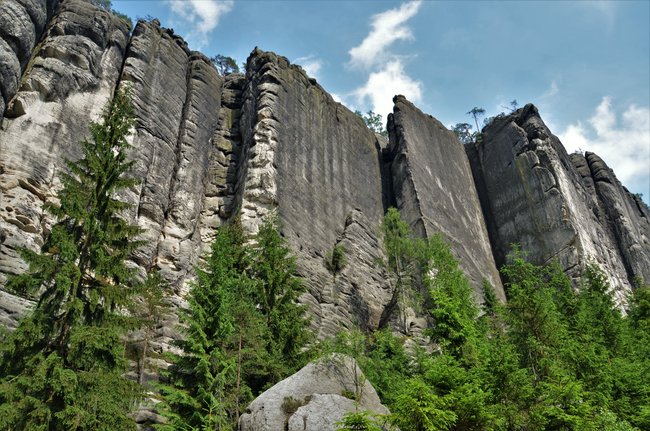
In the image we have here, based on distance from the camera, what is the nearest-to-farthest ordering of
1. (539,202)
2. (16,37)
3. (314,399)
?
(314,399), (16,37), (539,202)

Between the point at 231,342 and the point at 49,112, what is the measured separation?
1537 centimetres

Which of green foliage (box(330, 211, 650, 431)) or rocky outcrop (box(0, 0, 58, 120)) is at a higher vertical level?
rocky outcrop (box(0, 0, 58, 120))

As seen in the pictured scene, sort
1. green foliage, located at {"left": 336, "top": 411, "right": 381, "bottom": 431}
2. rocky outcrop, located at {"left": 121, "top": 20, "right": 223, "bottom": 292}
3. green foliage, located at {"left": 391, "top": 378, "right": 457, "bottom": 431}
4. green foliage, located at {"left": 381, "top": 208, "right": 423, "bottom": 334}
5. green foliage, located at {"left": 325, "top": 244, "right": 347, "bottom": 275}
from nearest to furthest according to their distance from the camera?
green foliage, located at {"left": 336, "top": 411, "right": 381, "bottom": 431}, green foliage, located at {"left": 391, "top": 378, "right": 457, "bottom": 431}, rocky outcrop, located at {"left": 121, "top": 20, "right": 223, "bottom": 292}, green foliage, located at {"left": 381, "top": 208, "right": 423, "bottom": 334}, green foliage, located at {"left": 325, "top": 244, "right": 347, "bottom": 275}

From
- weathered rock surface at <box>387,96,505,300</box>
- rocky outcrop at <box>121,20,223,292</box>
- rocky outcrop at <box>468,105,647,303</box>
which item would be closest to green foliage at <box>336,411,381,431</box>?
rocky outcrop at <box>121,20,223,292</box>

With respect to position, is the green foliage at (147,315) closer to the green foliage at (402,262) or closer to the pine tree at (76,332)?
the pine tree at (76,332)

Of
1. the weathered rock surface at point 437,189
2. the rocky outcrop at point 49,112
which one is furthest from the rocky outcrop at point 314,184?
the rocky outcrop at point 49,112

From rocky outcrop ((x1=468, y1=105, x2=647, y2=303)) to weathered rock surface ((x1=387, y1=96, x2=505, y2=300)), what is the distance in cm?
178

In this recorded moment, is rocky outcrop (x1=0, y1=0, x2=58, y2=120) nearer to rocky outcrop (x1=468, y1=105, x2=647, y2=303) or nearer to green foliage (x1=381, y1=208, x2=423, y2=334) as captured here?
green foliage (x1=381, y1=208, x2=423, y2=334)

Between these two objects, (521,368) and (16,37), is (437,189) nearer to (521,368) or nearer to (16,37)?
(521,368)

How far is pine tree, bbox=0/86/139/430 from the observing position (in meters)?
12.2

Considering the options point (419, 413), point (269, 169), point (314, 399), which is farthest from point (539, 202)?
point (314, 399)

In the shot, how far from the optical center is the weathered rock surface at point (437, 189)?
42438 millimetres

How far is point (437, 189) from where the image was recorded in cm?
4666

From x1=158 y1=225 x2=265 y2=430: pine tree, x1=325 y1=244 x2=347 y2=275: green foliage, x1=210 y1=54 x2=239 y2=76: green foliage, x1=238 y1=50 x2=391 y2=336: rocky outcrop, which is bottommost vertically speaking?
x1=158 y1=225 x2=265 y2=430: pine tree
